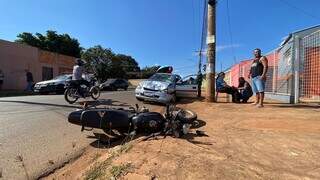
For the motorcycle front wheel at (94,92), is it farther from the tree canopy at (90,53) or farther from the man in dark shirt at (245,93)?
the tree canopy at (90,53)

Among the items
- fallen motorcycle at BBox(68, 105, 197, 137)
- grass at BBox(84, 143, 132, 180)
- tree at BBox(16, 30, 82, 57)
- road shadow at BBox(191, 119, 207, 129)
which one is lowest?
grass at BBox(84, 143, 132, 180)

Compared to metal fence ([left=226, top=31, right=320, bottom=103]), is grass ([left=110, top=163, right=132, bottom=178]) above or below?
below

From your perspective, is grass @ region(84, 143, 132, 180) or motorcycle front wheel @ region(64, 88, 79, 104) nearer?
grass @ region(84, 143, 132, 180)

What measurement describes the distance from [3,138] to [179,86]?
11.2 m

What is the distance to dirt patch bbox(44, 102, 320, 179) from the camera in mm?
5246

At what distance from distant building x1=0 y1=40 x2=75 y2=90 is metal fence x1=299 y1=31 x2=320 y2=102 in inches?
1135

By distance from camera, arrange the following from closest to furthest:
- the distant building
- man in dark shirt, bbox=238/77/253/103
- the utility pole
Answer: the utility pole → man in dark shirt, bbox=238/77/253/103 → the distant building

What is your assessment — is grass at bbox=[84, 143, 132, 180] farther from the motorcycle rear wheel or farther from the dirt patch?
the motorcycle rear wheel

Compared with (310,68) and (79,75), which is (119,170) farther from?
(79,75)

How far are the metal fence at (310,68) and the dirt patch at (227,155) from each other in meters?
6.05

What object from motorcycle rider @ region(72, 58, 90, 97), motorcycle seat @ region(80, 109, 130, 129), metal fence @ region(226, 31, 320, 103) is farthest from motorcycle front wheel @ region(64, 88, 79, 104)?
motorcycle seat @ region(80, 109, 130, 129)

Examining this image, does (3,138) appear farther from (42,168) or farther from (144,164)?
(144,164)

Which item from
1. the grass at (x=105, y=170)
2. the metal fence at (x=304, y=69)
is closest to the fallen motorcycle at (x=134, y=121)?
the grass at (x=105, y=170)

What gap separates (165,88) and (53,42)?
58376 millimetres
